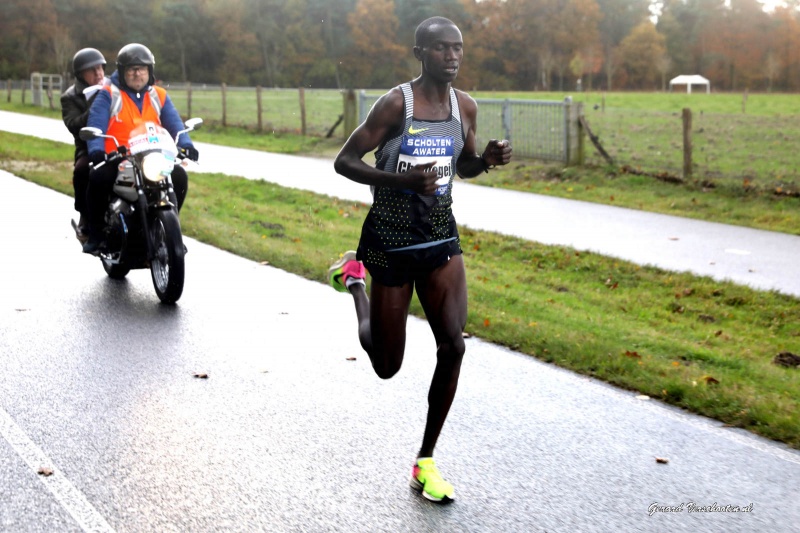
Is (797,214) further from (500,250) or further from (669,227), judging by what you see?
(500,250)

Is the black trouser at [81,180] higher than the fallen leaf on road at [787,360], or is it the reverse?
the black trouser at [81,180]

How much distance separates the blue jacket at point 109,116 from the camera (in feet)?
29.0

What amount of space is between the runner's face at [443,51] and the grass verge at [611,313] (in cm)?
257

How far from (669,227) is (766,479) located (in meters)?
9.27

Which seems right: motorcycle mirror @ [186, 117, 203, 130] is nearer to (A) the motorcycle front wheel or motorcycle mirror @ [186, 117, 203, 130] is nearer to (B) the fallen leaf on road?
(A) the motorcycle front wheel

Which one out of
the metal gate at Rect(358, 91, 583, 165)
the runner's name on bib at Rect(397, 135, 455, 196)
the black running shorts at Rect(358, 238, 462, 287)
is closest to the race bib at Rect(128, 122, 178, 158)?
the black running shorts at Rect(358, 238, 462, 287)

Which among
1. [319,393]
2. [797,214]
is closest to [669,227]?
[797,214]

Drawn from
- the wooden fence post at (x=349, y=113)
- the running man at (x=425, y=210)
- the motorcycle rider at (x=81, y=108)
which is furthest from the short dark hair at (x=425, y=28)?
the wooden fence post at (x=349, y=113)

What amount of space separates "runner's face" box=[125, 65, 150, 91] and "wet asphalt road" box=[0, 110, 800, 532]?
196 centimetres

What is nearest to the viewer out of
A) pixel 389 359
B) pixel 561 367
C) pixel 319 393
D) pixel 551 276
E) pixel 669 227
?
pixel 389 359

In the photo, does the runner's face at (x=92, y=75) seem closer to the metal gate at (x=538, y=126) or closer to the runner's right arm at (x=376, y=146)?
the runner's right arm at (x=376, y=146)

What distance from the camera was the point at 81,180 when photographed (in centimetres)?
970

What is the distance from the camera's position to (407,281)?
4.77 meters

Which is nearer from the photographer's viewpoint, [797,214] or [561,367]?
[561,367]
